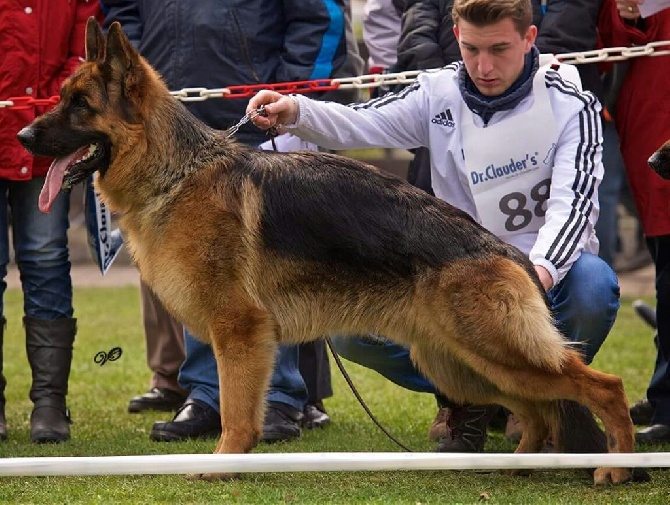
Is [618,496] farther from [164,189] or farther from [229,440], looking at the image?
[164,189]

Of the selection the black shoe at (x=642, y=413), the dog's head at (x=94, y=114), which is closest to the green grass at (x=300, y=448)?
the black shoe at (x=642, y=413)

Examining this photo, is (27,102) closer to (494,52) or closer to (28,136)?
(28,136)

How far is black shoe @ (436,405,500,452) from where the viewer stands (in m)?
4.88

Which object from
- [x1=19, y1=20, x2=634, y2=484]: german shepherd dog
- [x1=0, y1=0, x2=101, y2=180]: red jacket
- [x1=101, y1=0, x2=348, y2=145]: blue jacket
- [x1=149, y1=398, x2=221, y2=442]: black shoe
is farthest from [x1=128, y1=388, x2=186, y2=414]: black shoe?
[x1=19, y1=20, x2=634, y2=484]: german shepherd dog

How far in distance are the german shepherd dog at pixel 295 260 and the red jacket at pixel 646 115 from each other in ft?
4.09

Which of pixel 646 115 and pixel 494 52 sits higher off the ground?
pixel 494 52

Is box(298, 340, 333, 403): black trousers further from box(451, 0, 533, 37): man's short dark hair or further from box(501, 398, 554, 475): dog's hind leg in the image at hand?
box(451, 0, 533, 37): man's short dark hair

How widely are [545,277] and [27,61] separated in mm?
2497

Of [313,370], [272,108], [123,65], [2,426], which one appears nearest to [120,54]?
[123,65]

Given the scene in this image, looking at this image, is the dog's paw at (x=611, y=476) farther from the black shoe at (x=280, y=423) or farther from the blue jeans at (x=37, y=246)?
the blue jeans at (x=37, y=246)

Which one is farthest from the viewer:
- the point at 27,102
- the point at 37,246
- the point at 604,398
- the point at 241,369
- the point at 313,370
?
the point at 313,370

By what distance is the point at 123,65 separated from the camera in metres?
4.27

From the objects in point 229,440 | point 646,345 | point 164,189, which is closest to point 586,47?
point 164,189

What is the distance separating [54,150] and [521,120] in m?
1.84
